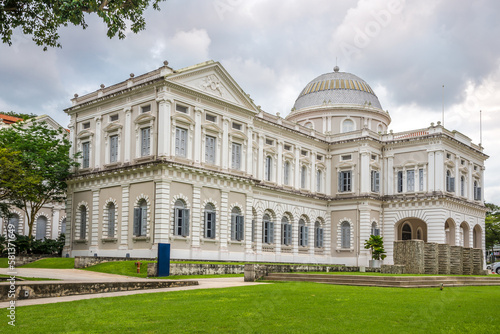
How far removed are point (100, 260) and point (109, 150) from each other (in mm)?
9345

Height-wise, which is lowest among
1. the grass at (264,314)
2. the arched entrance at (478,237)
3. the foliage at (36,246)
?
the grass at (264,314)

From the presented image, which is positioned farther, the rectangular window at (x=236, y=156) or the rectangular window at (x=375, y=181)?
the rectangular window at (x=375, y=181)

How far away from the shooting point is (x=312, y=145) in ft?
164

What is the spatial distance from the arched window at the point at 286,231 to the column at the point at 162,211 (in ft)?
48.1

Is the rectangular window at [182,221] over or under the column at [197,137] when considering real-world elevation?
under

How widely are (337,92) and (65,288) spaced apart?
1722 inches

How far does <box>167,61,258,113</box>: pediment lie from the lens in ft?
115

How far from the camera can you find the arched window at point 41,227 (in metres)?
53.4

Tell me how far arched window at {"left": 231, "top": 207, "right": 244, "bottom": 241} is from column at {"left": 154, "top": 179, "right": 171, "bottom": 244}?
6.23m

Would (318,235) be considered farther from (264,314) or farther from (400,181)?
(264,314)

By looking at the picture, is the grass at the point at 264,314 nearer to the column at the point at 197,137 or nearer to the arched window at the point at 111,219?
the column at the point at 197,137

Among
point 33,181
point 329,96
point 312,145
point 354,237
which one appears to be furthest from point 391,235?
point 33,181

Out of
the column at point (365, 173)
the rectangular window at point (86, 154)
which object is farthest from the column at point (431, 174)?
the rectangular window at point (86, 154)

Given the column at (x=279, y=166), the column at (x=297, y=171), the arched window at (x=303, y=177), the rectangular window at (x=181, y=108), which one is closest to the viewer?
the rectangular window at (x=181, y=108)
